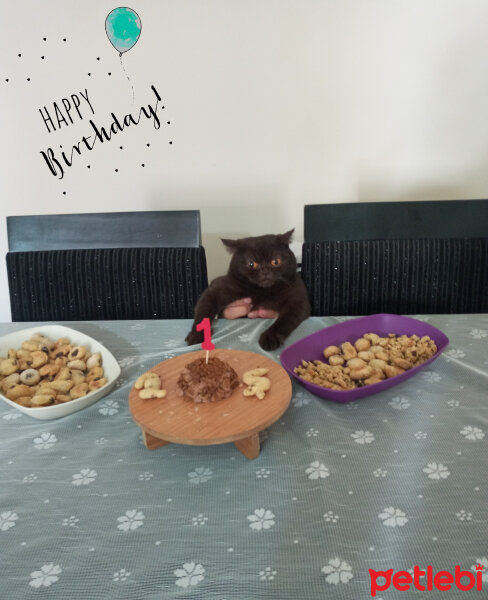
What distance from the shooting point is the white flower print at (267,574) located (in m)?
0.55

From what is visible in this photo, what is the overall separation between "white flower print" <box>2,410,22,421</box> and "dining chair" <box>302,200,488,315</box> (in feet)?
2.66

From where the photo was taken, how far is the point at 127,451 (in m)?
0.76

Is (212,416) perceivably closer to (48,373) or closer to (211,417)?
(211,417)

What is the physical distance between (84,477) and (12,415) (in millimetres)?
233

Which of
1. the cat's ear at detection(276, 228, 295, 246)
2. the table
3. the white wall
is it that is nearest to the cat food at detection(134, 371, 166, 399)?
the table

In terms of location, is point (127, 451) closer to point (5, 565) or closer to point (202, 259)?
point (5, 565)

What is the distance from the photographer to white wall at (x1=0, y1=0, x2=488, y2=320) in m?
1.62

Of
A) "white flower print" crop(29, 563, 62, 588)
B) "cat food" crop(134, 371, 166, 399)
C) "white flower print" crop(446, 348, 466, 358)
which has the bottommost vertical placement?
"white flower print" crop(29, 563, 62, 588)

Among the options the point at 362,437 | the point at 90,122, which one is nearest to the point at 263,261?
the point at 362,437

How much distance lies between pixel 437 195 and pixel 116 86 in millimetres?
1249

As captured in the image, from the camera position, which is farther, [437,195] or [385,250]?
[437,195]

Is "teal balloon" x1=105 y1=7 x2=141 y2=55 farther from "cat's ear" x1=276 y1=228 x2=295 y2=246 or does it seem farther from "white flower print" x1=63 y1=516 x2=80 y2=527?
"white flower print" x1=63 y1=516 x2=80 y2=527

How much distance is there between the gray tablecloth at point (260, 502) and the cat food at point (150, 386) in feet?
0.24

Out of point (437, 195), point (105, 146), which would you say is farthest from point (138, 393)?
point (437, 195)
